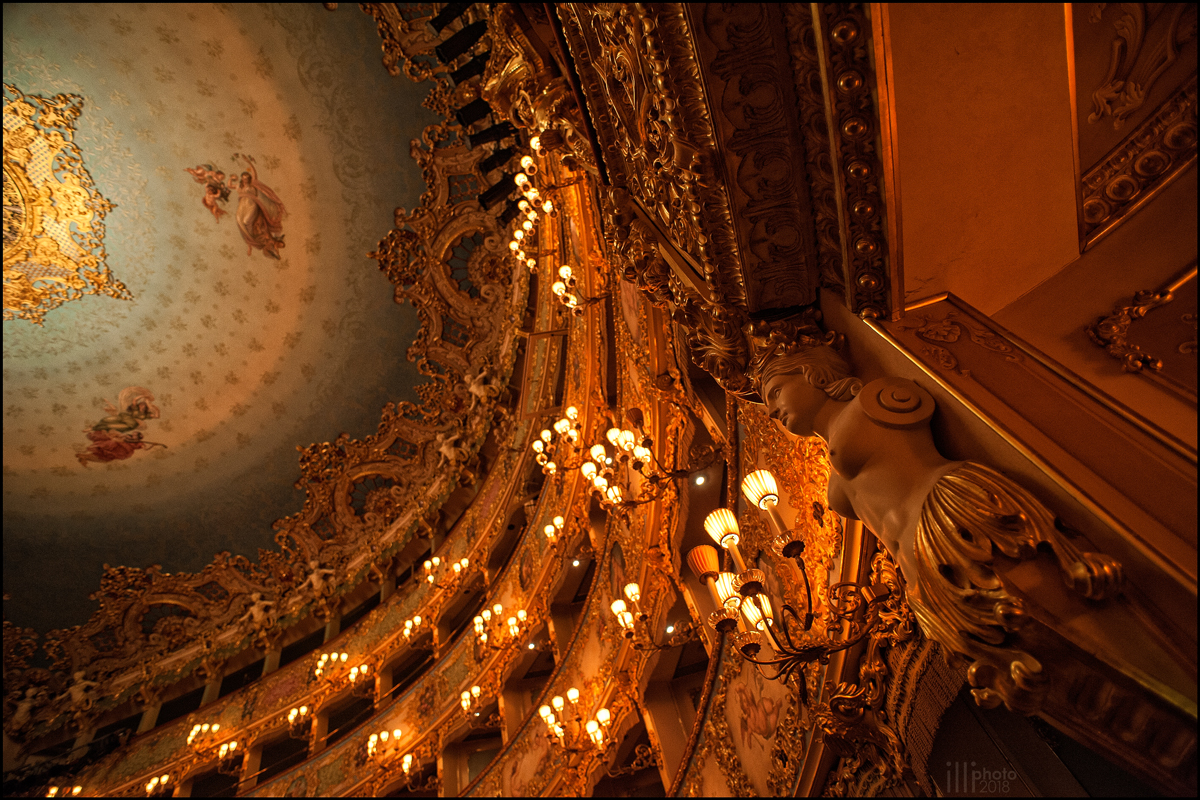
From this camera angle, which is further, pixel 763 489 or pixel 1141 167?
pixel 763 489

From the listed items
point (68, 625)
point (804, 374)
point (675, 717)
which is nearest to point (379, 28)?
point (804, 374)

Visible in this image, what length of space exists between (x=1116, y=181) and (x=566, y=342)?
7.08 meters

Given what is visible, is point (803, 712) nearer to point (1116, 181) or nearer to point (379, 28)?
point (1116, 181)

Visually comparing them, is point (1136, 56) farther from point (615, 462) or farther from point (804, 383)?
point (615, 462)

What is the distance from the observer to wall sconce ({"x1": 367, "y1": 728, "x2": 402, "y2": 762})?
878 cm

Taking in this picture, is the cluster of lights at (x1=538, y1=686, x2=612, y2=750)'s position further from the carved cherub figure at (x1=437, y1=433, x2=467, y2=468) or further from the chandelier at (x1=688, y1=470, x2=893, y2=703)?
the carved cherub figure at (x1=437, y1=433, x2=467, y2=468)

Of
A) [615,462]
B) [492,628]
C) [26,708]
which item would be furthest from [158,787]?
[615,462]

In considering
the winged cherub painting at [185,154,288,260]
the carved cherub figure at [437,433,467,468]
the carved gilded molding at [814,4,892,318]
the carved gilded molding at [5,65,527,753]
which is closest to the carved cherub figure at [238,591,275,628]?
the carved gilded molding at [5,65,527,753]

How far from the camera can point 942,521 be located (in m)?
1.50

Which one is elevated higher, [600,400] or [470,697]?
[600,400]

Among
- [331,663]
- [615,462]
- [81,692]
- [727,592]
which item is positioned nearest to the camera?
[727,592]

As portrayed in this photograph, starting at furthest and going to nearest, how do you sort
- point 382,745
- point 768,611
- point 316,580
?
point 316,580 → point 382,745 → point 768,611

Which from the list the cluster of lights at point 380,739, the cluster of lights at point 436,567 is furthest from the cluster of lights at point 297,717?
the cluster of lights at point 436,567

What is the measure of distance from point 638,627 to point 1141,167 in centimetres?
485
